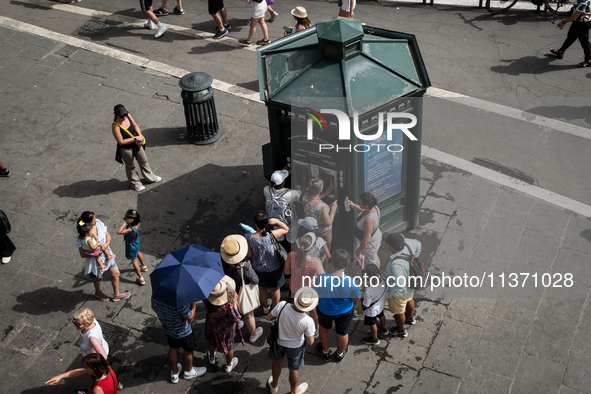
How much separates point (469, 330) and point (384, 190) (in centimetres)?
210

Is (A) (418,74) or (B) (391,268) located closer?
(B) (391,268)

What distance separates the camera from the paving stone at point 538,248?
7988mm

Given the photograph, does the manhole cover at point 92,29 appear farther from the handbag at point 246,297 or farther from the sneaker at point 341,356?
the sneaker at point 341,356

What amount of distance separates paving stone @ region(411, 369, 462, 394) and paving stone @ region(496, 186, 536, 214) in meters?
3.15

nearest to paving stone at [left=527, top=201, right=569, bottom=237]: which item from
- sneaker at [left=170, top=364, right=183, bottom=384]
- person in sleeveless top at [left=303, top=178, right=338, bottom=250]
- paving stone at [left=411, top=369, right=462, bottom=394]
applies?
paving stone at [left=411, top=369, right=462, bottom=394]

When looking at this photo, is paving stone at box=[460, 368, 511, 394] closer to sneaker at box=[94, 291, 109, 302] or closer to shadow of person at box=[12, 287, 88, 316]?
sneaker at box=[94, 291, 109, 302]

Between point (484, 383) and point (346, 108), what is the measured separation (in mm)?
3485

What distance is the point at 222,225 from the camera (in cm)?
875

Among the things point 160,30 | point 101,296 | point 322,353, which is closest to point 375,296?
point 322,353

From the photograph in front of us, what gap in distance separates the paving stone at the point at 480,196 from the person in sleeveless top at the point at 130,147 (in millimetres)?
4859

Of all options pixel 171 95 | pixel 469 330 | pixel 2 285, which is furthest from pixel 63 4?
pixel 469 330

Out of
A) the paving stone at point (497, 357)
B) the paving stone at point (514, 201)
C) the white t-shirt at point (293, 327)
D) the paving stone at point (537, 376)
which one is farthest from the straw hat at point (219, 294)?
the paving stone at point (514, 201)

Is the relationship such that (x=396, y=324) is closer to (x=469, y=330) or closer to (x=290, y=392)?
(x=469, y=330)

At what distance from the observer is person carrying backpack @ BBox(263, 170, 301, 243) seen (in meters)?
7.32
